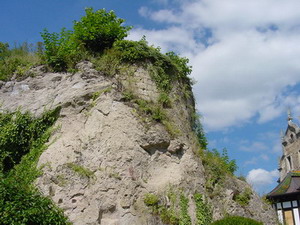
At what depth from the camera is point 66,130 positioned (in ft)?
41.9

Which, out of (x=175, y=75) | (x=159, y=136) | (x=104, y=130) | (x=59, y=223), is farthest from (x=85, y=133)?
(x=175, y=75)

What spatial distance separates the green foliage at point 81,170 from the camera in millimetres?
11523

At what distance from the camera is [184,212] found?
37.5ft

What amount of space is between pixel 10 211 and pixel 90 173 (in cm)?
270

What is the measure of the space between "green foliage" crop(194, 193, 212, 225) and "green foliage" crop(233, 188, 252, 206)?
62.2 inches

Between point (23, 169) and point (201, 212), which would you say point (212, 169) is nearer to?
point (201, 212)

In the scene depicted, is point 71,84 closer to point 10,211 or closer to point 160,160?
point 160,160

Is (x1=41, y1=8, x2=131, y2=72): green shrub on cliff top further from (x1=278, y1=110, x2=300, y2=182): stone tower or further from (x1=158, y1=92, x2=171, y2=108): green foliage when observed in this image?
(x1=278, y1=110, x2=300, y2=182): stone tower

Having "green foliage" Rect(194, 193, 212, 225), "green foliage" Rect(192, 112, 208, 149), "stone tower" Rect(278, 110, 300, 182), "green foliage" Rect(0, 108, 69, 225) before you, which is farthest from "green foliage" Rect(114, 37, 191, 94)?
"stone tower" Rect(278, 110, 300, 182)

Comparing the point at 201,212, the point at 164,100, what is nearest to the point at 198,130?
the point at 164,100

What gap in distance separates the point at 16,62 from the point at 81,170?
600cm

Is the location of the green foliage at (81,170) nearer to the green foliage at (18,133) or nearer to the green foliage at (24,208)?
the green foliage at (24,208)

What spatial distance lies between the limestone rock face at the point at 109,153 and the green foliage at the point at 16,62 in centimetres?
74

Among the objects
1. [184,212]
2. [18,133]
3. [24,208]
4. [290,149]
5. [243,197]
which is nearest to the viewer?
[24,208]
